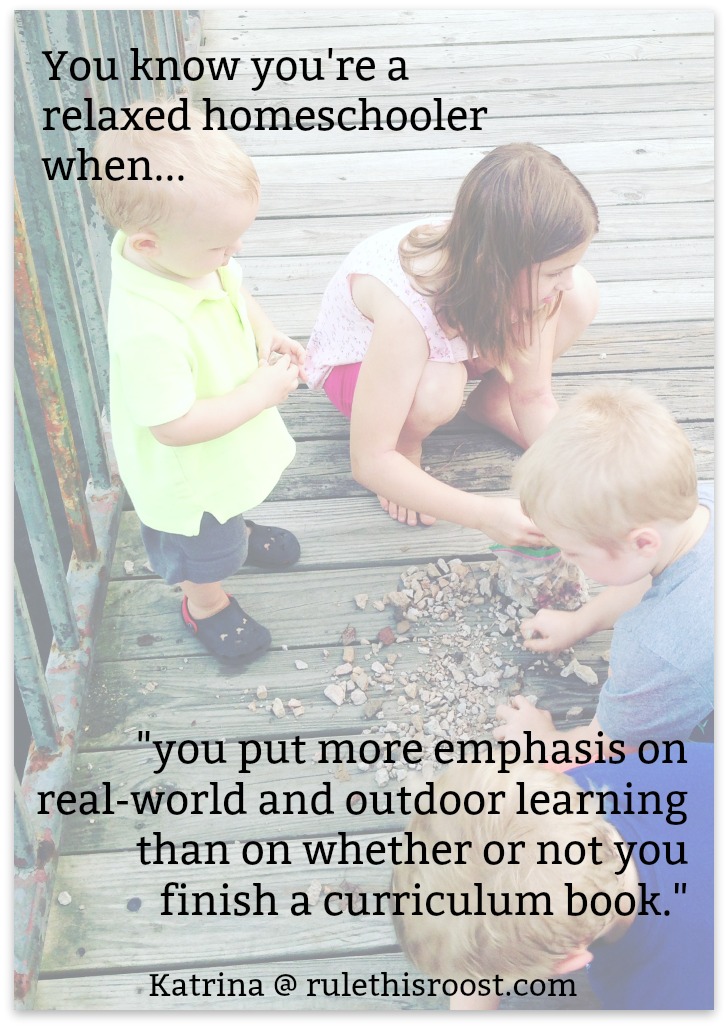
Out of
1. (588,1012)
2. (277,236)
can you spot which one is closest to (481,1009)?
(588,1012)

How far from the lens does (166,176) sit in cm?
127

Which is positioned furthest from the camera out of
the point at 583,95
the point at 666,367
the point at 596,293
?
the point at 583,95

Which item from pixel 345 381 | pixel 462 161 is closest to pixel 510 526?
pixel 345 381

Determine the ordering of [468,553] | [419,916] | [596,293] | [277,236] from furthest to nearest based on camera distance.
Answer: [277,236]
[596,293]
[468,553]
[419,916]

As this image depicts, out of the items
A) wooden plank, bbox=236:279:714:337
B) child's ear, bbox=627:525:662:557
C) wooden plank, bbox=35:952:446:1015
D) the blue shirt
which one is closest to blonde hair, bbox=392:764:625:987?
the blue shirt

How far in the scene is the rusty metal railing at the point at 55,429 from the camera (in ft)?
4.59

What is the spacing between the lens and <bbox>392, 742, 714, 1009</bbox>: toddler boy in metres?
1.10

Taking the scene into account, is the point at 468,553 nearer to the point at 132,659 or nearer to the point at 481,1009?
the point at 132,659

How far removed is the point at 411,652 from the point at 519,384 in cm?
58

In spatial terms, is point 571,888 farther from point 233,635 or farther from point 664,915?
point 233,635

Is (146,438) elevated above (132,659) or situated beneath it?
elevated above

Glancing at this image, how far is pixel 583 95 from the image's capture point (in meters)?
2.94

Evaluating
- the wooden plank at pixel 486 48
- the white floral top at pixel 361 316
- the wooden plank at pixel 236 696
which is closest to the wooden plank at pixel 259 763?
the wooden plank at pixel 236 696

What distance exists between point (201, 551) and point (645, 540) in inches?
27.2
